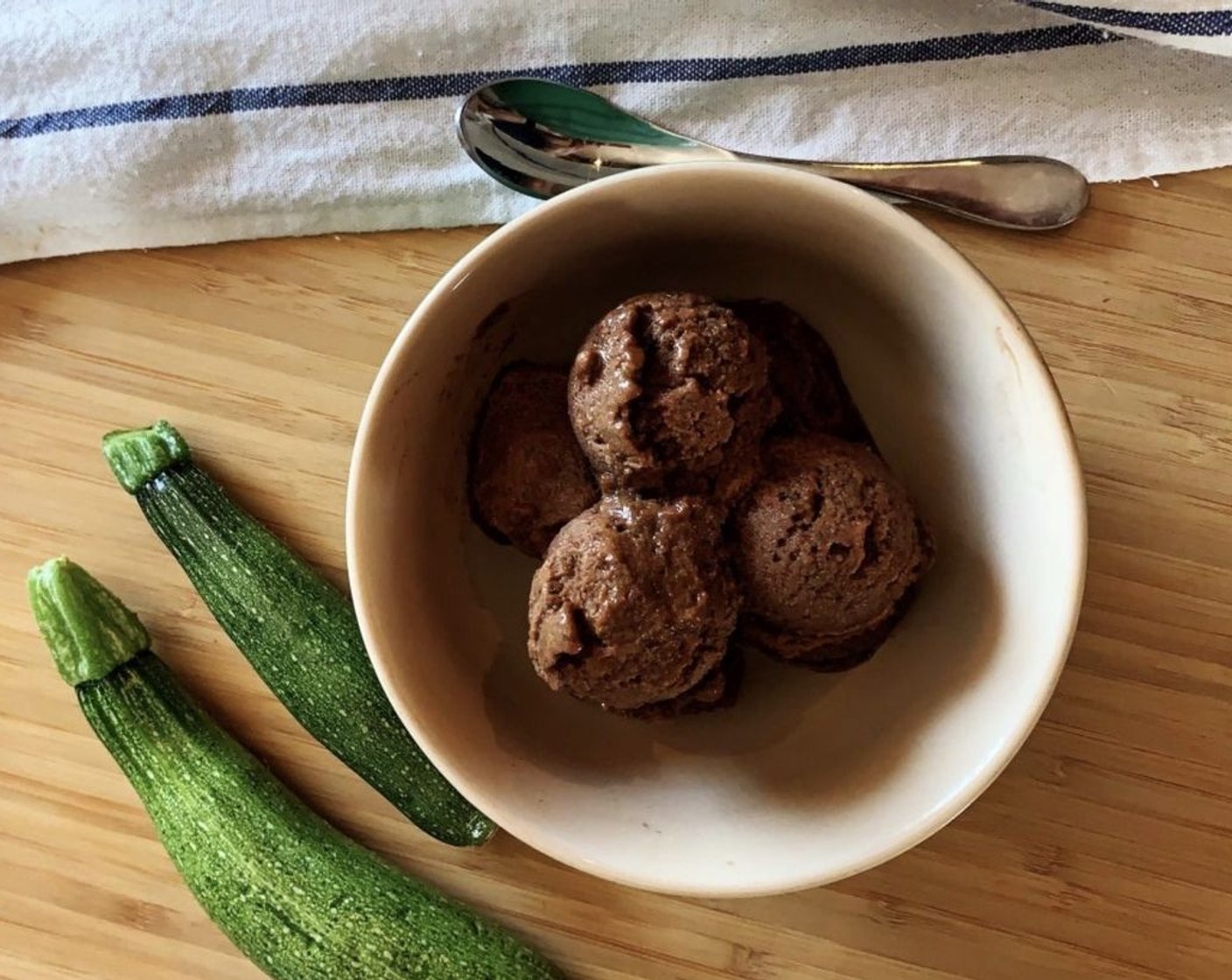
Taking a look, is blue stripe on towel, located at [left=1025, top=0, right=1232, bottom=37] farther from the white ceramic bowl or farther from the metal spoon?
the white ceramic bowl

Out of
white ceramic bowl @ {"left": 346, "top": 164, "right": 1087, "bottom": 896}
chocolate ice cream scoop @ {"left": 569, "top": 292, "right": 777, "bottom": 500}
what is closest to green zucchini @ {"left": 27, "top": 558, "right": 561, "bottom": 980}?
white ceramic bowl @ {"left": 346, "top": 164, "right": 1087, "bottom": 896}

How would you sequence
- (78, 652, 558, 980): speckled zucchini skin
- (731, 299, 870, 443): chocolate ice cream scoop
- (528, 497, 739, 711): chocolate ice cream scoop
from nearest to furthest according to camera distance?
1. (528, 497, 739, 711): chocolate ice cream scoop
2. (731, 299, 870, 443): chocolate ice cream scoop
3. (78, 652, 558, 980): speckled zucchini skin

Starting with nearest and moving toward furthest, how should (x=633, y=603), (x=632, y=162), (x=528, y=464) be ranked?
(x=633, y=603), (x=528, y=464), (x=632, y=162)

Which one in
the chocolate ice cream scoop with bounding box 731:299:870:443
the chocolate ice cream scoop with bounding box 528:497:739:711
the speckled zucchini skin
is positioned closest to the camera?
the chocolate ice cream scoop with bounding box 528:497:739:711

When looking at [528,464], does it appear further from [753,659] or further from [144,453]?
[144,453]

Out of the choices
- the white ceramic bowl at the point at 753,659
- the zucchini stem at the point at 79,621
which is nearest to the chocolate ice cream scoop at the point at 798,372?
the white ceramic bowl at the point at 753,659

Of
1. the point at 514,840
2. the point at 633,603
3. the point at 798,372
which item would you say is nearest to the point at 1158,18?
the point at 798,372

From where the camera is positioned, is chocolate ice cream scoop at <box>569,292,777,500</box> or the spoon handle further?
the spoon handle

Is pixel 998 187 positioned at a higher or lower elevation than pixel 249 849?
higher
